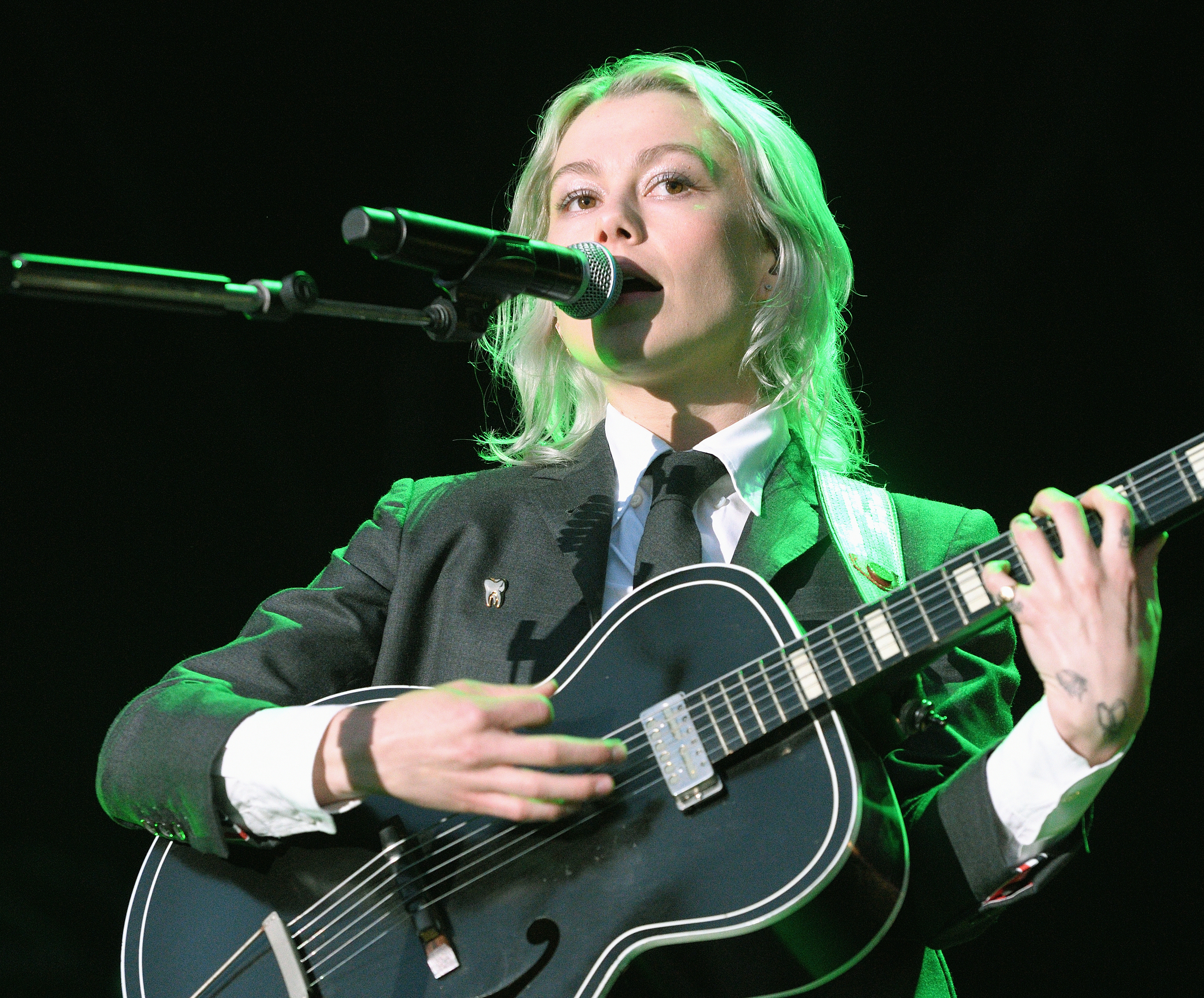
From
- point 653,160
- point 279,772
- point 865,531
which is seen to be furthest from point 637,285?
point 279,772

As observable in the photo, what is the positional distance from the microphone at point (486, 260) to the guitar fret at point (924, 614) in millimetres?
748

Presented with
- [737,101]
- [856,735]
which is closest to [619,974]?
[856,735]

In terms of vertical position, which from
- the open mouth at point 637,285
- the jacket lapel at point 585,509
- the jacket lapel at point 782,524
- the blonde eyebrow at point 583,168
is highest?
the blonde eyebrow at point 583,168

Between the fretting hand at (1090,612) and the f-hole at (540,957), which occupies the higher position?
the fretting hand at (1090,612)

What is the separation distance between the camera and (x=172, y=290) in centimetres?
132

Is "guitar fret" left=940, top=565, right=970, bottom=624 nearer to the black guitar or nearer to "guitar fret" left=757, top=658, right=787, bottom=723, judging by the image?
the black guitar

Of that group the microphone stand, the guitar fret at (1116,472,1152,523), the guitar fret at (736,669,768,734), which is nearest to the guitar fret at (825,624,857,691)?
the guitar fret at (736,669,768,734)

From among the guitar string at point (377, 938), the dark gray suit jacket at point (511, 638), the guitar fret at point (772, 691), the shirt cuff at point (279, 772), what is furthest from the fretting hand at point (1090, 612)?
the shirt cuff at point (279, 772)

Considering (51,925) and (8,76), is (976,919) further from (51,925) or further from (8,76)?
(8,76)

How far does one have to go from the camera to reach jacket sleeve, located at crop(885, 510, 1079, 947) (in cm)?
179

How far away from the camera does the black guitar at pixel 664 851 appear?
161 centimetres

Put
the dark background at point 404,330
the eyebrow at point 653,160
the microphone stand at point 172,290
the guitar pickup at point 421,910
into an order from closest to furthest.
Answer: the microphone stand at point 172,290, the guitar pickup at point 421,910, the eyebrow at point 653,160, the dark background at point 404,330

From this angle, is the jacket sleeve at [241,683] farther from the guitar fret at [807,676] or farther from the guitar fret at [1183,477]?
the guitar fret at [1183,477]

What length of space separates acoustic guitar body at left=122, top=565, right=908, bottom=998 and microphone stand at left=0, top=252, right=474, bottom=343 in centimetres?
72
